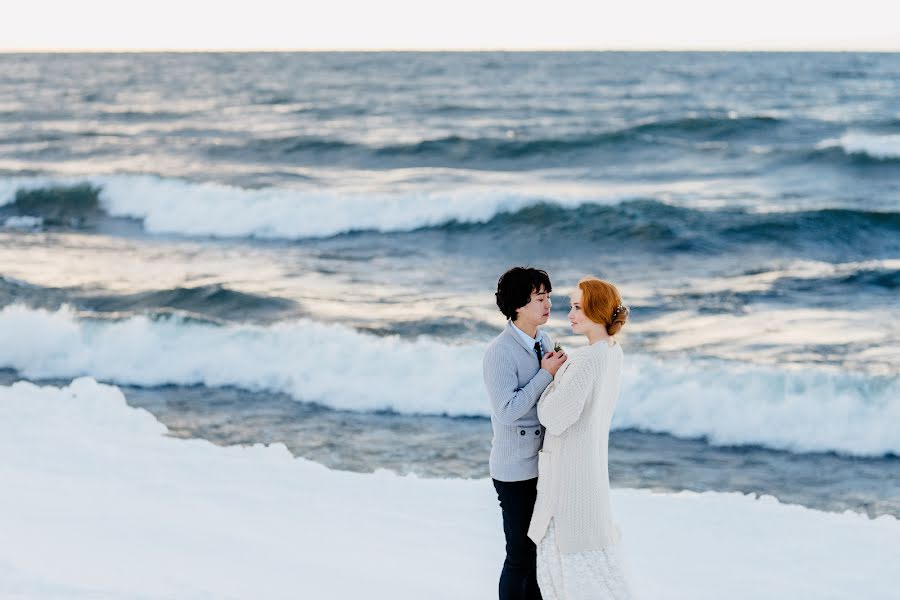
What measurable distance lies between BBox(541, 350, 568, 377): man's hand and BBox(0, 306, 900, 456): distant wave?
19.2 ft

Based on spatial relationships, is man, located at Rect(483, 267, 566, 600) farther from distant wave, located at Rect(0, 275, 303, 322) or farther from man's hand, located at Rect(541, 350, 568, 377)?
distant wave, located at Rect(0, 275, 303, 322)

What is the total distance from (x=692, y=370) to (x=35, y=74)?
7353 cm

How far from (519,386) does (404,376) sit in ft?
23.4

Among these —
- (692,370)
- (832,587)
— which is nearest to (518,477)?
(832,587)

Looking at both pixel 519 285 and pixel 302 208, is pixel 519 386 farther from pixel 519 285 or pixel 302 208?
pixel 302 208

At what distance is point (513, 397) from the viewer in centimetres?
347

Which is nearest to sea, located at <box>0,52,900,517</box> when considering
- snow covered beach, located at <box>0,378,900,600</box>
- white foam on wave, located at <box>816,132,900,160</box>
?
white foam on wave, located at <box>816,132,900,160</box>

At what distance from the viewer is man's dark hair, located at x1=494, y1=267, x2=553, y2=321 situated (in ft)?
11.5

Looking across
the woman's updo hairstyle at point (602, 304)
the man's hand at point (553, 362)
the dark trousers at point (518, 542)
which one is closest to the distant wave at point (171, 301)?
the dark trousers at point (518, 542)

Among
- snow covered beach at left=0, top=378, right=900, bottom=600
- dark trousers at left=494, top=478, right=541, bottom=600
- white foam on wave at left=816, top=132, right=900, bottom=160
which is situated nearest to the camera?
dark trousers at left=494, top=478, right=541, bottom=600


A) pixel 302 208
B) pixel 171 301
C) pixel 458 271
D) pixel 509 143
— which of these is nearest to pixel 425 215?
pixel 302 208

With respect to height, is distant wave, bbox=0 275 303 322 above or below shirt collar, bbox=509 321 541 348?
above

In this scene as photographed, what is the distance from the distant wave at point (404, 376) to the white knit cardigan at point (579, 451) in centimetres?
573

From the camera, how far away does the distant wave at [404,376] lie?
9.07m
